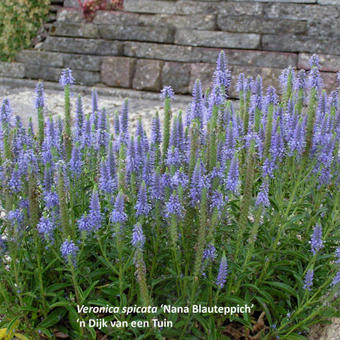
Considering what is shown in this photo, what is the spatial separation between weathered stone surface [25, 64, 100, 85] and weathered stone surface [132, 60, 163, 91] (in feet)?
2.24

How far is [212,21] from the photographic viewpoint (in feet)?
22.1

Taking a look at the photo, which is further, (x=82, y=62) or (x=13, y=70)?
(x=13, y=70)

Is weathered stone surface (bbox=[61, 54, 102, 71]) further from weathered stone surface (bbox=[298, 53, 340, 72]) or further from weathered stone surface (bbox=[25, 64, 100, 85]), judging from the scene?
weathered stone surface (bbox=[298, 53, 340, 72])

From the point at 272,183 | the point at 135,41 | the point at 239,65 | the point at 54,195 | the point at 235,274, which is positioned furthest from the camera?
the point at 135,41

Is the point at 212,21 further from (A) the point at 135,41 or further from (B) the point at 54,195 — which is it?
(B) the point at 54,195

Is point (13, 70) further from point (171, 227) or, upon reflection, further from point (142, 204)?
point (171, 227)

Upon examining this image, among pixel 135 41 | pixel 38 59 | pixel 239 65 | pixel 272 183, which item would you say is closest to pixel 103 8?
pixel 135 41

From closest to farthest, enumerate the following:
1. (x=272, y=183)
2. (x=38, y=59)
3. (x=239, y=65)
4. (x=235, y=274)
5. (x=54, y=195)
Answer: (x=54, y=195), (x=235, y=274), (x=272, y=183), (x=239, y=65), (x=38, y=59)

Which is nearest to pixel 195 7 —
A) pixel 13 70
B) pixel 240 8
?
pixel 240 8

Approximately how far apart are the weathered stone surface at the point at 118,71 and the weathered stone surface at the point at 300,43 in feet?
6.51

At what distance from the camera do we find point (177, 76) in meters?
6.81

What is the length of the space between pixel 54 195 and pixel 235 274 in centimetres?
86

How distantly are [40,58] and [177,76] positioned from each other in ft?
7.61

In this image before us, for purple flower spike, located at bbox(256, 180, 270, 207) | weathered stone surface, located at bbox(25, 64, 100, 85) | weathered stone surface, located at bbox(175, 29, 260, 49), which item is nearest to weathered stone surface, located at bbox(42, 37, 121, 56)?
weathered stone surface, located at bbox(25, 64, 100, 85)
